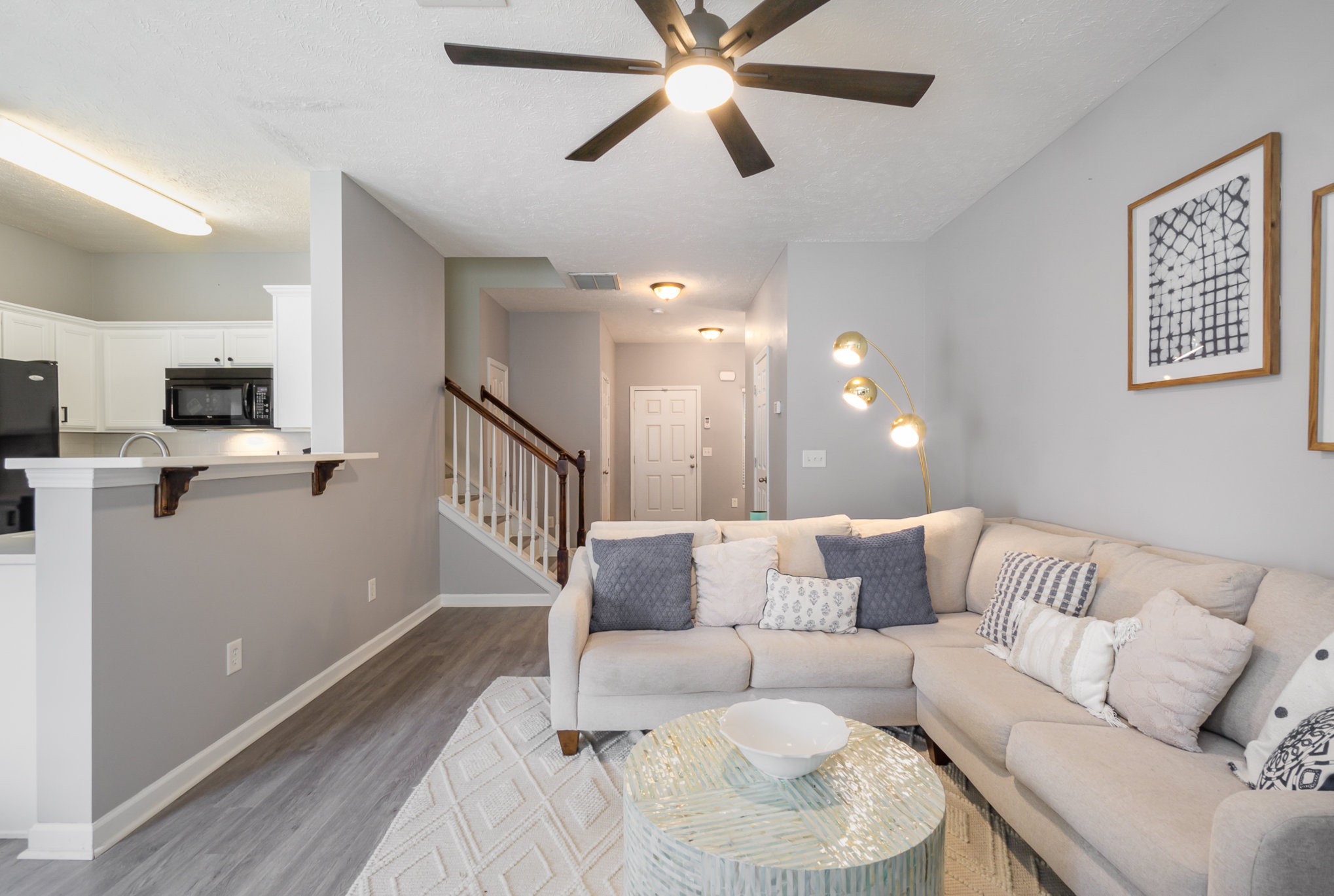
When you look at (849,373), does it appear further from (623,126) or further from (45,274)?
(45,274)

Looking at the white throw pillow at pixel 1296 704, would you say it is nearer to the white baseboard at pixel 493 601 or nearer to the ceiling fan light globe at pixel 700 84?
the ceiling fan light globe at pixel 700 84

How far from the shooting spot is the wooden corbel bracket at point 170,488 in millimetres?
2168

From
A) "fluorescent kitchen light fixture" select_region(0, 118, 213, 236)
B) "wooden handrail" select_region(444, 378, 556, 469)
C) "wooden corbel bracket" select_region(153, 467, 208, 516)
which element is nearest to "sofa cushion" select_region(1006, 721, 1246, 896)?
"wooden corbel bracket" select_region(153, 467, 208, 516)

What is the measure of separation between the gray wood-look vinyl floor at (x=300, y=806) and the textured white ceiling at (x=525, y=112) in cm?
267

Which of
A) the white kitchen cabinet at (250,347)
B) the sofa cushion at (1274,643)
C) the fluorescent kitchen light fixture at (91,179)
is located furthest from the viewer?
the white kitchen cabinet at (250,347)

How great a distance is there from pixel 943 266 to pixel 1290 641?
3.03 metres

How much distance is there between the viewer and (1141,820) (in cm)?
130

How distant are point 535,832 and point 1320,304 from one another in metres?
2.81

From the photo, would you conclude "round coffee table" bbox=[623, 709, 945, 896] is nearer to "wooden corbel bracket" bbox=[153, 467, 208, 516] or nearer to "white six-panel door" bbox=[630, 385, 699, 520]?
"wooden corbel bracket" bbox=[153, 467, 208, 516]

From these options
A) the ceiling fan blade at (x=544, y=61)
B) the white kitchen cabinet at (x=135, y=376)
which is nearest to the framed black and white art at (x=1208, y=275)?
the ceiling fan blade at (x=544, y=61)

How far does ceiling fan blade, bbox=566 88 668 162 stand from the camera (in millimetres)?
1999

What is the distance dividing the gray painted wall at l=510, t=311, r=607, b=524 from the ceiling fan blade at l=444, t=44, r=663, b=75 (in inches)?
194

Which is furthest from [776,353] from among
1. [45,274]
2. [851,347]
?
[45,274]

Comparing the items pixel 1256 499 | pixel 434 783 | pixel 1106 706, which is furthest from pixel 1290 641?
pixel 434 783
